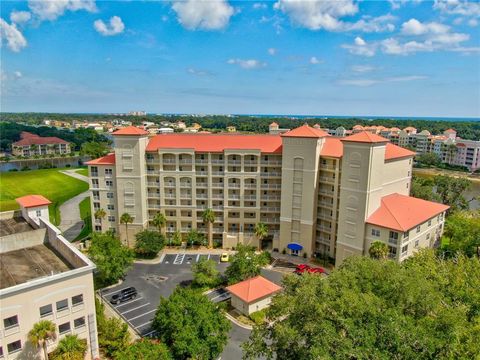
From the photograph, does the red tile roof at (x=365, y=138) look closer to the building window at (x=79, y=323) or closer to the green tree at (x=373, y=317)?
the green tree at (x=373, y=317)

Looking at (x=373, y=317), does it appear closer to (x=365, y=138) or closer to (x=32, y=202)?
(x=365, y=138)

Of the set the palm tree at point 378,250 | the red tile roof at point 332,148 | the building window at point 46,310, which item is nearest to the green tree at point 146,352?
the building window at point 46,310

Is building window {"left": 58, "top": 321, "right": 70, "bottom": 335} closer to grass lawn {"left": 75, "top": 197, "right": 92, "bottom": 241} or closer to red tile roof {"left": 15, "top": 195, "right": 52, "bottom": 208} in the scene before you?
red tile roof {"left": 15, "top": 195, "right": 52, "bottom": 208}

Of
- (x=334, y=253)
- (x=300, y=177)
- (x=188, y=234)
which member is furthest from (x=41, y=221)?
(x=334, y=253)

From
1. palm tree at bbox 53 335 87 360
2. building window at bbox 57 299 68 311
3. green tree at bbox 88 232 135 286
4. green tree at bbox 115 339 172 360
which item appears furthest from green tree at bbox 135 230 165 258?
green tree at bbox 115 339 172 360

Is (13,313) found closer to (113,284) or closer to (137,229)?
(113,284)

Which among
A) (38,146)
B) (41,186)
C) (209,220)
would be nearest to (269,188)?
(209,220)
